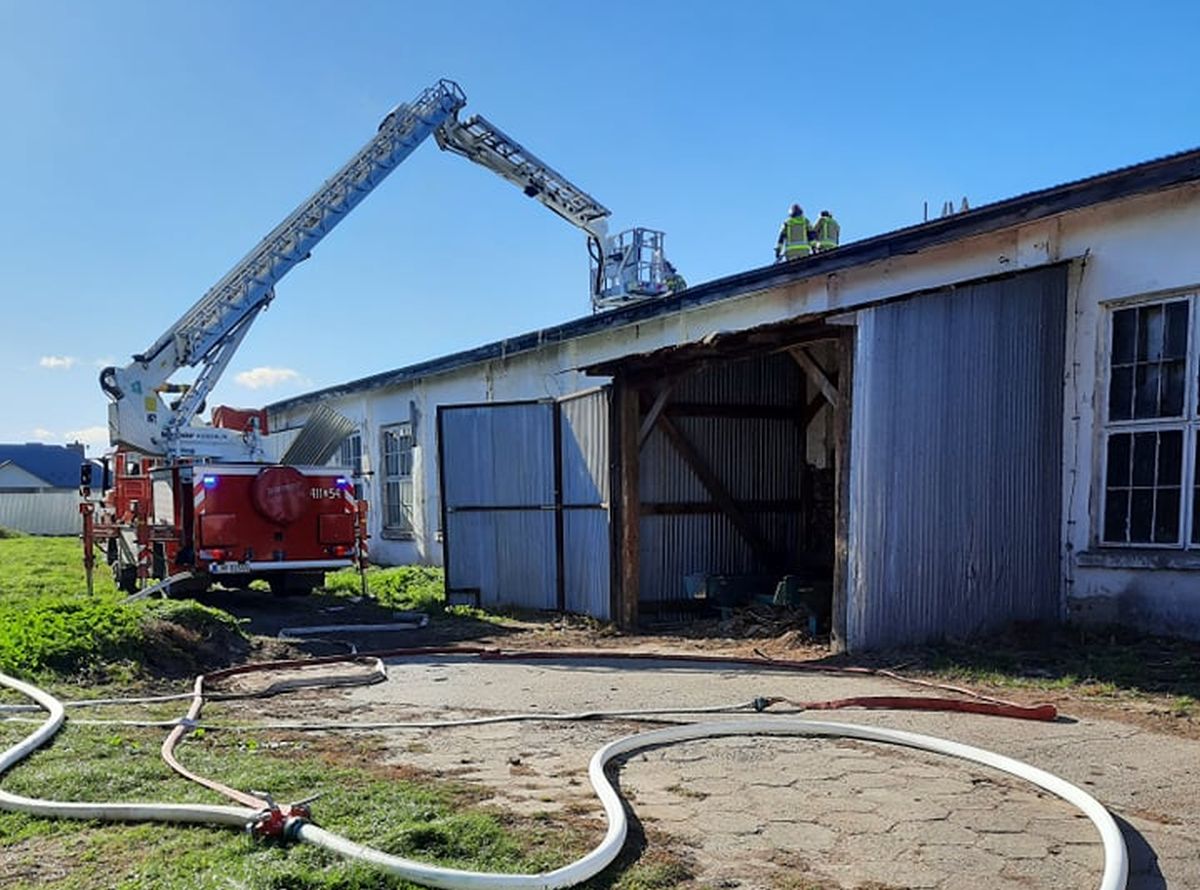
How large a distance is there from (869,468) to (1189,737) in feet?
9.92

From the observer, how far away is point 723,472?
1108 centimetres

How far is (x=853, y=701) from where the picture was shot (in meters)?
5.84

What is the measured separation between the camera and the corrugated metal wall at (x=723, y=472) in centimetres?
1066

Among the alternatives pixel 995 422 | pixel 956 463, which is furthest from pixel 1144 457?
pixel 956 463

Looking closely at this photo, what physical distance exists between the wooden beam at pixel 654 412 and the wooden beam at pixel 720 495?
0.26 m

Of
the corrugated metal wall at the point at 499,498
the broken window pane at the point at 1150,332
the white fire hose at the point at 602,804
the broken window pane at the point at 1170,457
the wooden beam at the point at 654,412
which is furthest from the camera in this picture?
the corrugated metal wall at the point at 499,498

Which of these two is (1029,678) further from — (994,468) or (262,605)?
(262,605)

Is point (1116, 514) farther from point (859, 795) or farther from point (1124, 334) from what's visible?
point (859, 795)

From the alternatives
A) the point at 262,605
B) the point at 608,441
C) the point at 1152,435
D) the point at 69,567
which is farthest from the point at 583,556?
the point at 69,567

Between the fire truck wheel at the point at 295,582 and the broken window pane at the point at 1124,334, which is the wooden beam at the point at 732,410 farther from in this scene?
the fire truck wheel at the point at 295,582

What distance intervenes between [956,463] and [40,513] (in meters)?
43.1

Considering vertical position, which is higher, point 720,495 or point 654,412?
point 654,412

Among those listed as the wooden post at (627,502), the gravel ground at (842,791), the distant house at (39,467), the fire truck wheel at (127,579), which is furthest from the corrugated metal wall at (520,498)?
the distant house at (39,467)

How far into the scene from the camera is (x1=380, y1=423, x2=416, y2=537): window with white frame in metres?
18.7
